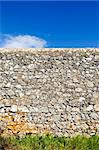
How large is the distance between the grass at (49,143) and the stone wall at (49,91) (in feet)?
1.92

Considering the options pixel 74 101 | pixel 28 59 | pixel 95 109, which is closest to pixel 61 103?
pixel 74 101

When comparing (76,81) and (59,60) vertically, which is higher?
(59,60)

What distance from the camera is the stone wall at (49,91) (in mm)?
10703

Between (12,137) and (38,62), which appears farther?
(38,62)

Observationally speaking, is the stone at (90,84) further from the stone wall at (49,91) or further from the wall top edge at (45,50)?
the wall top edge at (45,50)

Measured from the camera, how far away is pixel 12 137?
10289 mm

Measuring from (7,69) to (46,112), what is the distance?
1.96 m

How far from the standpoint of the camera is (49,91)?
1098 cm

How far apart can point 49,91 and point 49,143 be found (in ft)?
6.86

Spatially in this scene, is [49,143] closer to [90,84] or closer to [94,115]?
[94,115]

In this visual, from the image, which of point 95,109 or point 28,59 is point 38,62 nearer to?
point 28,59

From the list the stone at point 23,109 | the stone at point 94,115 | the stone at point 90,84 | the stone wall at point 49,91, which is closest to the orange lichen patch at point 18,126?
the stone wall at point 49,91

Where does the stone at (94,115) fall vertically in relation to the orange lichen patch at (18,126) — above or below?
above

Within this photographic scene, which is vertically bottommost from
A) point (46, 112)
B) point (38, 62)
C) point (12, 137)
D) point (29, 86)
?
point (12, 137)
